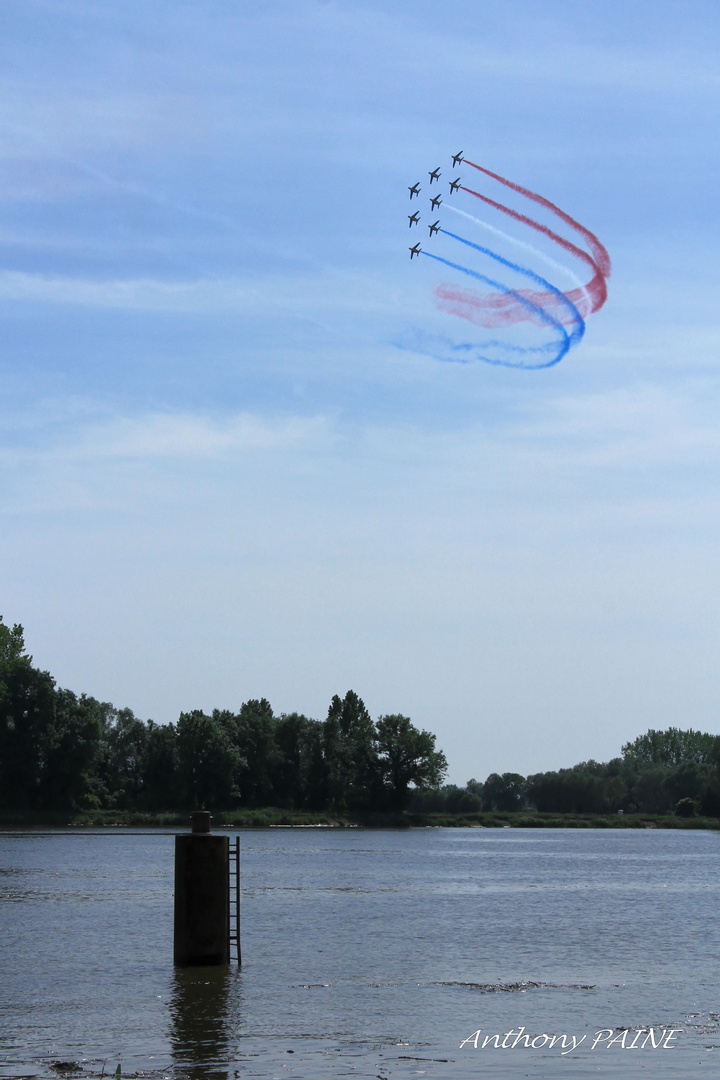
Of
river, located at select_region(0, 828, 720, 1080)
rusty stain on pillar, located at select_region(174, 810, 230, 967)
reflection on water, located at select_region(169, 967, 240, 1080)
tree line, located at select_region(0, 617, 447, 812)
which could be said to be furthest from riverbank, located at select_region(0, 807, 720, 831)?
rusty stain on pillar, located at select_region(174, 810, 230, 967)

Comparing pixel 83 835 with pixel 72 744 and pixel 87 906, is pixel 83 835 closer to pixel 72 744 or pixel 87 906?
pixel 72 744

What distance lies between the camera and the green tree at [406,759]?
150m

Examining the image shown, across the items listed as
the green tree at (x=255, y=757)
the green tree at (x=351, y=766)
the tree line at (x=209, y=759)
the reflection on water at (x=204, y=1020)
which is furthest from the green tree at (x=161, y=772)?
the reflection on water at (x=204, y=1020)

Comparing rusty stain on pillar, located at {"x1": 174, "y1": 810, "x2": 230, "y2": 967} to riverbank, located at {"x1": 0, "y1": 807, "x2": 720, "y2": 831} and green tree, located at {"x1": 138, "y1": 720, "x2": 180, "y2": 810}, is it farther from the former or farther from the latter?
green tree, located at {"x1": 138, "y1": 720, "x2": 180, "y2": 810}

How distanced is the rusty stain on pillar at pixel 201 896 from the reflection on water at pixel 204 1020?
0.47 metres

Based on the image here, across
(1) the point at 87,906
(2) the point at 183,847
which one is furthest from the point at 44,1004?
(1) the point at 87,906

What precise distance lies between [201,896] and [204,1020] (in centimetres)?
390

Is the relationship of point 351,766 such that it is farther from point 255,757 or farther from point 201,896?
point 201,896

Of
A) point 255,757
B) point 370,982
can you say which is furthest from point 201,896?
point 255,757

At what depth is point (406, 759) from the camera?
5915 inches

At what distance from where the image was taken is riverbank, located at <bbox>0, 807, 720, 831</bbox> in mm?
134125

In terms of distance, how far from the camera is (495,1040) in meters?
22.7

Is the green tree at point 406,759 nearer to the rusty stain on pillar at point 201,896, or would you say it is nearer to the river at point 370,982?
the river at point 370,982

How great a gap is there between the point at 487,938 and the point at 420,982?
10.9 m
